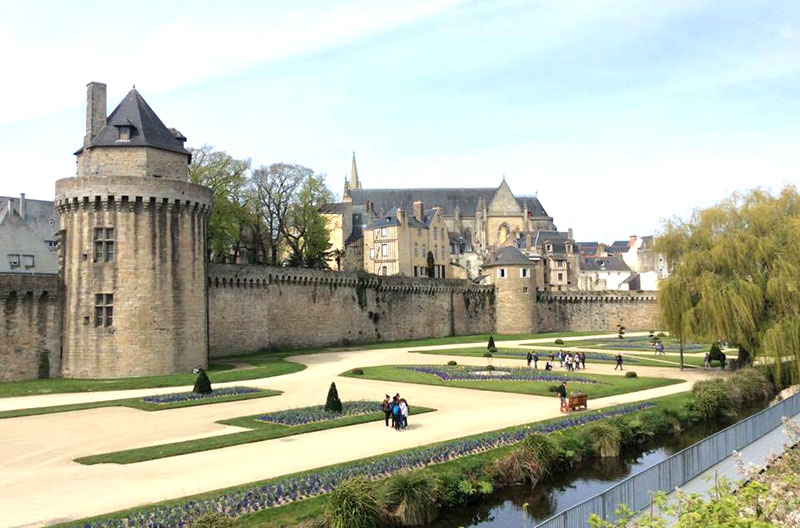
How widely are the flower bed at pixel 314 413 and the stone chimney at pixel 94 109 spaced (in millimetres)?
20640

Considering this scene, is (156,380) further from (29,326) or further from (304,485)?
(304,485)

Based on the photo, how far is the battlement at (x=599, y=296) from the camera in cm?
7331

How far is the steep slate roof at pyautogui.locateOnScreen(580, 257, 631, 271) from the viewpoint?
9731 centimetres

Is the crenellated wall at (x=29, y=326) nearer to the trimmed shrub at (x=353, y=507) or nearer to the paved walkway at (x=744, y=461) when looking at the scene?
the trimmed shrub at (x=353, y=507)

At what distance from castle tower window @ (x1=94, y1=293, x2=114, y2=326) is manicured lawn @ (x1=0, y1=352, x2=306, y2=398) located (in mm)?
2801

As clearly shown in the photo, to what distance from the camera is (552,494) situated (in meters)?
15.3

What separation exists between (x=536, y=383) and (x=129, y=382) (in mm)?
17902

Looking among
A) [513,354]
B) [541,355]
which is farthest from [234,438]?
[513,354]

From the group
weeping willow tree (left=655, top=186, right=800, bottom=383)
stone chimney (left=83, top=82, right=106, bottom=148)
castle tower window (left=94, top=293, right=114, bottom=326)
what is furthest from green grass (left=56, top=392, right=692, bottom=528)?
stone chimney (left=83, top=82, right=106, bottom=148)

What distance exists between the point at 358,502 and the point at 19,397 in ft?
68.0

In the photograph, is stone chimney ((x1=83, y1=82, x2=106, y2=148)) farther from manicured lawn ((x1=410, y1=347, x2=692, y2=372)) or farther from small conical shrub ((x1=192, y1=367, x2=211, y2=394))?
manicured lawn ((x1=410, y1=347, x2=692, y2=372))

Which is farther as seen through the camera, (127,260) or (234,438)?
(127,260)

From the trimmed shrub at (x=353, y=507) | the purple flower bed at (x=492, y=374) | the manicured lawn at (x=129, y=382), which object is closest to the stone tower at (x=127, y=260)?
the manicured lawn at (x=129, y=382)

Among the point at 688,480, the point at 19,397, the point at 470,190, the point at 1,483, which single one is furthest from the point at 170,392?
the point at 470,190
